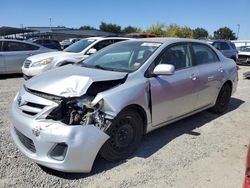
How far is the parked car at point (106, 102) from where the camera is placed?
3.39 meters

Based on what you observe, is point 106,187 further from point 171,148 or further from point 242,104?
point 242,104

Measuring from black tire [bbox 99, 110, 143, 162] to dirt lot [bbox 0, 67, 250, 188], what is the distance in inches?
5.2

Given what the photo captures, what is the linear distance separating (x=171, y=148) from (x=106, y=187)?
57.5 inches

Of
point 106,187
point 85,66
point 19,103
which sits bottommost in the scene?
point 106,187

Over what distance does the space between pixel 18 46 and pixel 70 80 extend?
8.43 m

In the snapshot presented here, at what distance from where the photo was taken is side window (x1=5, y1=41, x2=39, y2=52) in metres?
11.1

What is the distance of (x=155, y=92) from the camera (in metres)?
4.35

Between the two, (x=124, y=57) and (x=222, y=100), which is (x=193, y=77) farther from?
(x=222, y=100)

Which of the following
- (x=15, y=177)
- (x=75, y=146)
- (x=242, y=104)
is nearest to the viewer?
(x=75, y=146)

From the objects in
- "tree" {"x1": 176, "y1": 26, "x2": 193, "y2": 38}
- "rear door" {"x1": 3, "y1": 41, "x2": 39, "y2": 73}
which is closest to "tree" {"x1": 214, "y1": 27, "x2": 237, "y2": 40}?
"tree" {"x1": 176, "y1": 26, "x2": 193, "y2": 38}

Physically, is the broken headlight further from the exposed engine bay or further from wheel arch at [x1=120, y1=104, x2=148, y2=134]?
wheel arch at [x1=120, y1=104, x2=148, y2=134]

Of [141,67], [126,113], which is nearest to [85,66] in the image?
[141,67]

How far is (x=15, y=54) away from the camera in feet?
36.3

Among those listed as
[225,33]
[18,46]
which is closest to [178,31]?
[225,33]
